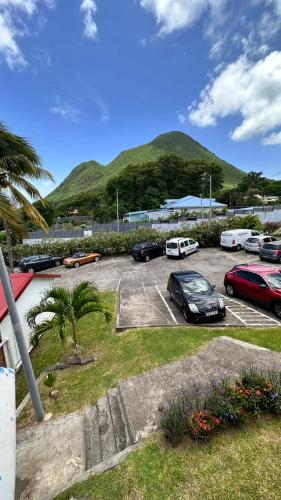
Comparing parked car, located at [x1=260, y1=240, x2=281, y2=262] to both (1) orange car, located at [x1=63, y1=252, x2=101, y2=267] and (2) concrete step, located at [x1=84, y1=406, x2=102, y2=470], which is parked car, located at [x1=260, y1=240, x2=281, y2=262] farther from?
(2) concrete step, located at [x1=84, y1=406, x2=102, y2=470]

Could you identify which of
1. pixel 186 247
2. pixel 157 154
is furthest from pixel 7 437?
pixel 157 154

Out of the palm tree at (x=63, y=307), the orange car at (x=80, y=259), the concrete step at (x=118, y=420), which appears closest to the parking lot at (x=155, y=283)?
the orange car at (x=80, y=259)

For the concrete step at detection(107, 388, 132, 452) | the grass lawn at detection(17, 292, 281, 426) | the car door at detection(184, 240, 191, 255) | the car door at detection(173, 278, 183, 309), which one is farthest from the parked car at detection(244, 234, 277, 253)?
the concrete step at detection(107, 388, 132, 452)

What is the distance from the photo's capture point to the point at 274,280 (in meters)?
10.5

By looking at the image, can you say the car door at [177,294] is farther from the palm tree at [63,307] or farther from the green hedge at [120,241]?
the green hedge at [120,241]

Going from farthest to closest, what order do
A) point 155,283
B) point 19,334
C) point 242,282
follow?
point 155,283 → point 242,282 → point 19,334

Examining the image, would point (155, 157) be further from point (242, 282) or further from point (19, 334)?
point (19, 334)

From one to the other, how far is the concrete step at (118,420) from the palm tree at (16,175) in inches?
235

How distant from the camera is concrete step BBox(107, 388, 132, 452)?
15.8 ft

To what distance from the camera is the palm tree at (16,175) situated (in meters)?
8.21

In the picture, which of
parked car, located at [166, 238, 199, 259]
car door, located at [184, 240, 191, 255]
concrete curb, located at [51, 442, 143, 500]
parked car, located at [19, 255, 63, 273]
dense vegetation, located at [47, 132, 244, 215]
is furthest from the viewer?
dense vegetation, located at [47, 132, 244, 215]

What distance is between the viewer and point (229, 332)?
8.81 m

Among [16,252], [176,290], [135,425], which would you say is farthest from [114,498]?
[16,252]

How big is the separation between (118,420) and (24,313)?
19.2 ft
